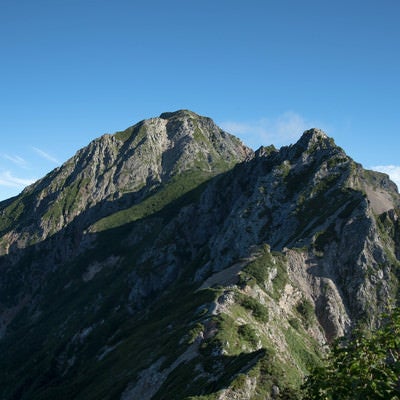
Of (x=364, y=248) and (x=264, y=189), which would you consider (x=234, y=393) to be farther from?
(x=264, y=189)

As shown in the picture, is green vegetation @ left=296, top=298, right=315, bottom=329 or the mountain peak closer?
green vegetation @ left=296, top=298, right=315, bottom=329

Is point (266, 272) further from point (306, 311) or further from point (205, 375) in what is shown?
point (205, 375)

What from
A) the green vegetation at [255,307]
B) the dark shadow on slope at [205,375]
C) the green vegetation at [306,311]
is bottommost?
the dark shadow on slope at [205,375]

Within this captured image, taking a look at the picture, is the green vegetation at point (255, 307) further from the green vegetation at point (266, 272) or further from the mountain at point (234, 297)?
the green vegetation at point (266, 272)

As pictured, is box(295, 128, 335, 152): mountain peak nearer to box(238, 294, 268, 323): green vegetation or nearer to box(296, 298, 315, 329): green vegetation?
box(296, 298, 315, 329): green vegetation

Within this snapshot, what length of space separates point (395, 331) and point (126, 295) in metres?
141

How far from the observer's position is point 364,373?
696 inches

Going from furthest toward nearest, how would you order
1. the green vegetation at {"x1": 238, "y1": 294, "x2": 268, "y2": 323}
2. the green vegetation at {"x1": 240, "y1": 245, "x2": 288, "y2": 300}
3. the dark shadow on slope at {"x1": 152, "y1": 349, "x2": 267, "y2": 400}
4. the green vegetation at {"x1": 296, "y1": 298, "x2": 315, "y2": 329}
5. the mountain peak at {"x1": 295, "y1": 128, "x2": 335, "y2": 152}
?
the mountain peak at {"x1": 295, "y1": 128, "x2": 335, "y2": 152}, the green vegetation at {"x1": 296, "y1": 298, "x2": 315, "y2": 329}, the green vegetation at {"x1": 240, "y1": 245, "x2": 288, "y2": 300}, the green vegetation at {"x1": 238, "y1": 294, "x2": 268, "y2": 323}, the dark shadow on slope at {"x1": 152, "y1": 349, "x2": 267, "y2": 400}

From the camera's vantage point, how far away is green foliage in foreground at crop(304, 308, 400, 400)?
16.9 metres

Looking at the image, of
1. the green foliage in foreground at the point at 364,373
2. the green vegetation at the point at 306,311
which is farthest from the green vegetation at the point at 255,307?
the green foliage in foreground at the point at 364,373

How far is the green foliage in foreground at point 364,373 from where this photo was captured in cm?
1692

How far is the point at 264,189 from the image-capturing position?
14325cm

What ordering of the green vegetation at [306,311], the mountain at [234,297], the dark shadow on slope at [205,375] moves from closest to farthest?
the dark shadow on slope at [205,375] < the mountain at [234,297] < the green vegetation at [306,311]

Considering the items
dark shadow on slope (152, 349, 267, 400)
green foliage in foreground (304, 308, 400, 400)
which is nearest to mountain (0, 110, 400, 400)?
dark shadow on slope (152, 349, 267, 400)
